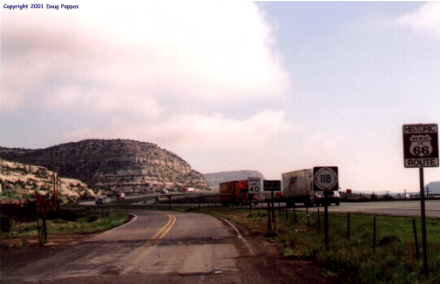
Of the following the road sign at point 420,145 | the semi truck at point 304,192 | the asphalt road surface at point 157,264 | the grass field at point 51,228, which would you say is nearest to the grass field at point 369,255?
the asphalt road surface at point 157,264

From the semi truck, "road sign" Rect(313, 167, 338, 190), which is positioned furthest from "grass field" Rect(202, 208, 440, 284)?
the semi truck

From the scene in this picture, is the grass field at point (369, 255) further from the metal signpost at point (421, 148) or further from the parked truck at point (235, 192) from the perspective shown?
the parked truck at point (235, 192)

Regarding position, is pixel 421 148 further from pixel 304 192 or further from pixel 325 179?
pixel 304 192

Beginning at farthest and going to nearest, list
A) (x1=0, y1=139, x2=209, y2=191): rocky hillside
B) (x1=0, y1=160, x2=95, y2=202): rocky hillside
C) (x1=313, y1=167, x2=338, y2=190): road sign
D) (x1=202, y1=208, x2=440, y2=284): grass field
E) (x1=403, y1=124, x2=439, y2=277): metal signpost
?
(x1=0, y1=139, x2=209, y2=191): rocky hillside < (x1=0, y1=160, x2=95, y2=202): rocky hillside < (x1=313, y1=167, x2=338, y2=190): road sign < (x1=202, y1=208, x2=440, y2=284): grass field < (x1=403, y1=124, x2=439, y2=277): metal signpost

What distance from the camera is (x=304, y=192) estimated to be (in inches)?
2080

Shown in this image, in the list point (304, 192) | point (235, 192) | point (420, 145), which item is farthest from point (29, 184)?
point (420, 145)

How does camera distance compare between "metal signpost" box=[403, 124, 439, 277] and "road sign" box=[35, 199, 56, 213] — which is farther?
"road sign" box=[35, 199, 56, 213]

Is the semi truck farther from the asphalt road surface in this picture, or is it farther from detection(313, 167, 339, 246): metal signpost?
detection(313, 167, 339, 246): metal signpost

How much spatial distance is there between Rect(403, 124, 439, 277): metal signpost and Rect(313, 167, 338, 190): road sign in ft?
19.6

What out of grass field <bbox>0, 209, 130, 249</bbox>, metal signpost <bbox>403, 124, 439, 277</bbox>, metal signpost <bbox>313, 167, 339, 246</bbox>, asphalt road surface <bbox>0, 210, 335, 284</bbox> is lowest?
grass field <bbox>0, 209, 130, 249</bbox>

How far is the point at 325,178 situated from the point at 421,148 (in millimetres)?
6320

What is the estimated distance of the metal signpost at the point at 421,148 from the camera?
10297 millimetres

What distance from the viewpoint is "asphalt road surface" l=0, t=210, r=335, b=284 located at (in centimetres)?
1149

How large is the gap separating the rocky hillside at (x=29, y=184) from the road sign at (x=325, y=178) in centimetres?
6079
